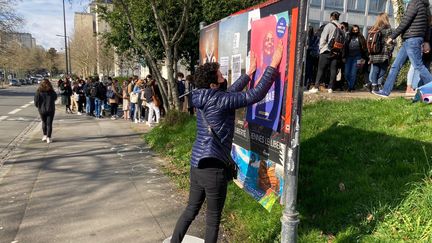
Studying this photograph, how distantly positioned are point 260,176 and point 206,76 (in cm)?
110

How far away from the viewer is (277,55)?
10.3ft

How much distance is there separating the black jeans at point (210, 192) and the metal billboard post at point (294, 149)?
597mm

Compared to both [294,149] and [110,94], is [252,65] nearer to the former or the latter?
[294,149]

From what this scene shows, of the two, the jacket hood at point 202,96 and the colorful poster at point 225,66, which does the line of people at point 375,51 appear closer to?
the colorful poster at point 225,66

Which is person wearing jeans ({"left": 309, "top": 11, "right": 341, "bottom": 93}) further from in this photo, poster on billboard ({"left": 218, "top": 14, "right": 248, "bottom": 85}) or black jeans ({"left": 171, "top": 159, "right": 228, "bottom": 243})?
black jeans ({"left": 171, "top": 159, "right": 228, "bottom": 243})

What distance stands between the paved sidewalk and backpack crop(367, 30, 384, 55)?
503cm

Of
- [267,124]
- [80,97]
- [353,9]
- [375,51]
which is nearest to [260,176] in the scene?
[267,124]

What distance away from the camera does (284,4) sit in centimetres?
310

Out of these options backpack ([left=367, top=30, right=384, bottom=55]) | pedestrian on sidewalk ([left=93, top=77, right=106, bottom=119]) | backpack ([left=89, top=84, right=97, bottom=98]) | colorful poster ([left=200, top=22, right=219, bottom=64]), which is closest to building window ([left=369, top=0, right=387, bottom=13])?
pedestrian on sidewalk ([left=93, top=77, right=106, bottom=119])

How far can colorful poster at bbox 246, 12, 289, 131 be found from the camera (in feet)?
10.2

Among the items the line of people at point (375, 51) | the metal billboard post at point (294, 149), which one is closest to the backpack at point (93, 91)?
the line of people at point (375, 51)

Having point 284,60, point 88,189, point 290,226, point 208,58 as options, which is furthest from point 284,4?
point 88,189

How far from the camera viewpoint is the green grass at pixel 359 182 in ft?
10.8

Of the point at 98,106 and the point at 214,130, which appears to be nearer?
the point at 214,130
